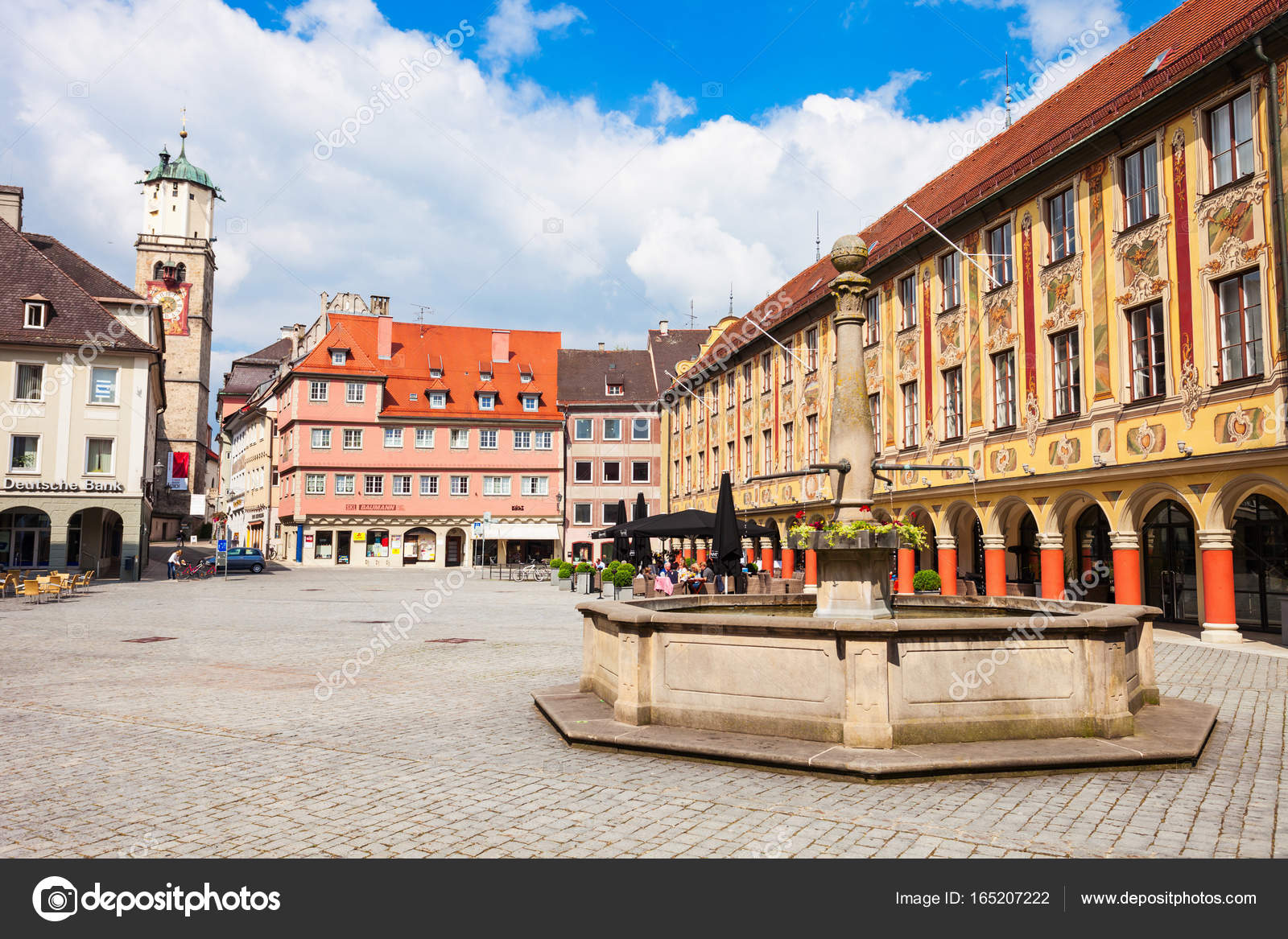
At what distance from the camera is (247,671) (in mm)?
12406

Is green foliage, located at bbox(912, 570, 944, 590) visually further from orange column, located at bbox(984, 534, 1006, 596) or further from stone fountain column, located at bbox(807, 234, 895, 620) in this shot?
stone fountain column, located at bbox(807, 234, 895, 620)

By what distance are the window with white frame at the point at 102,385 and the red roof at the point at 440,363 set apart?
64.5ft

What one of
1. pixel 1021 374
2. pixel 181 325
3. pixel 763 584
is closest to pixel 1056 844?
pixel 1021 374

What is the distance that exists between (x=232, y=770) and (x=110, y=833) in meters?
1.55

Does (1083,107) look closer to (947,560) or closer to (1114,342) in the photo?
(1114,342)

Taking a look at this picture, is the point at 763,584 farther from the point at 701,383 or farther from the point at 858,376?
the point at 701,383

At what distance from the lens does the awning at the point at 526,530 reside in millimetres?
58062

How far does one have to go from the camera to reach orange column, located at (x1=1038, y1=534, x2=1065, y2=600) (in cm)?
2136

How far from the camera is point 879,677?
6.92 meters
